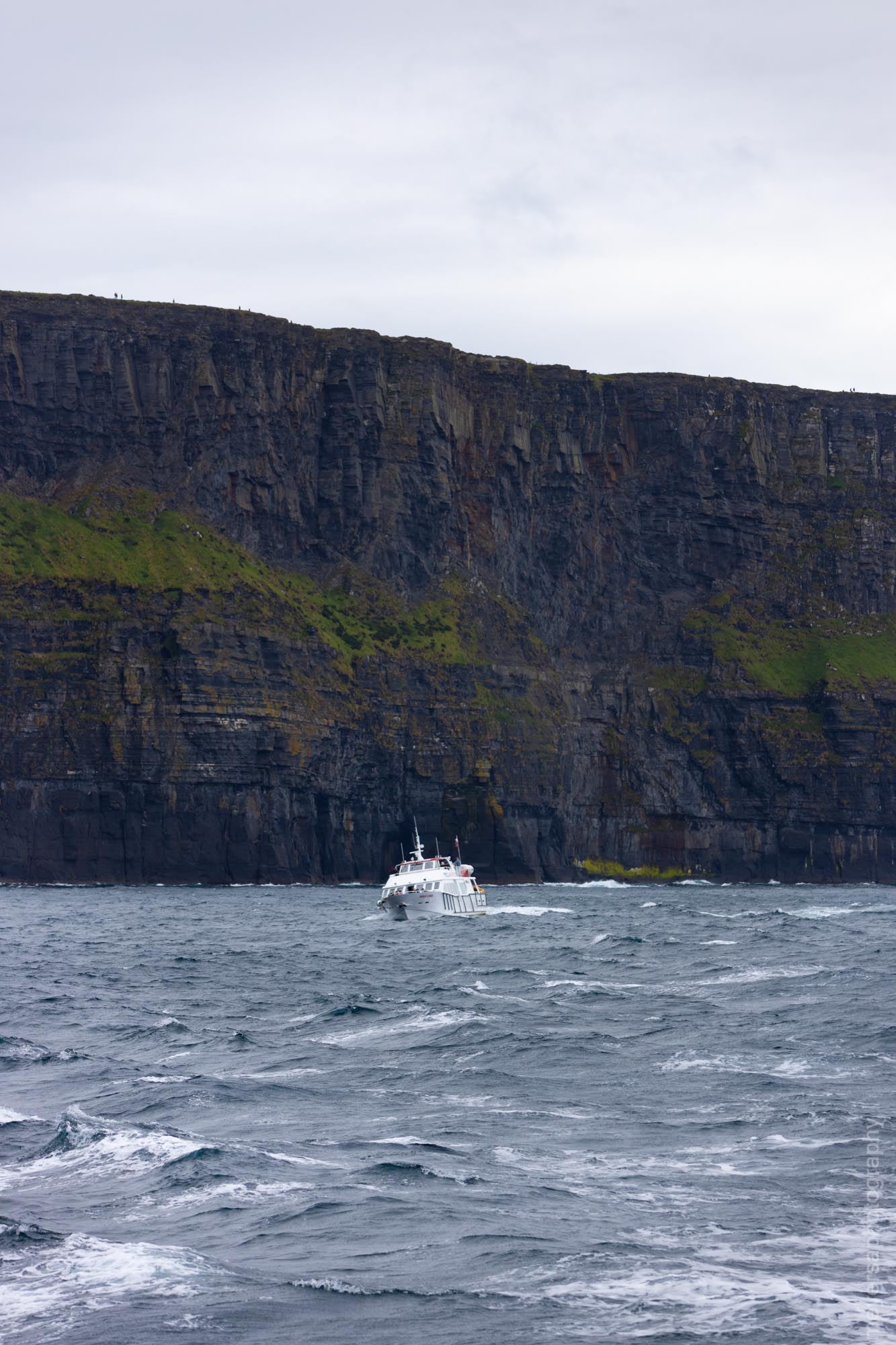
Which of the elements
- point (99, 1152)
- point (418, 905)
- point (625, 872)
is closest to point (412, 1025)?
point (99, 1152)

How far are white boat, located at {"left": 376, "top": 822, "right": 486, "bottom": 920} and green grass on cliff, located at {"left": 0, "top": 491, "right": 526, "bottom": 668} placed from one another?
62.8m

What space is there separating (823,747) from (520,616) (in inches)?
1524

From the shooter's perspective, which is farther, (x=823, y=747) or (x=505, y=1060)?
(x=823, y=747)

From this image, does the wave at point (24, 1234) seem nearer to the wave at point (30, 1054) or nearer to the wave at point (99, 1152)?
the wave at point (99, 1152)

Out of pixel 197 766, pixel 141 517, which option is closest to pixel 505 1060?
pixel 197 766

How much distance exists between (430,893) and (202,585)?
7210 cm

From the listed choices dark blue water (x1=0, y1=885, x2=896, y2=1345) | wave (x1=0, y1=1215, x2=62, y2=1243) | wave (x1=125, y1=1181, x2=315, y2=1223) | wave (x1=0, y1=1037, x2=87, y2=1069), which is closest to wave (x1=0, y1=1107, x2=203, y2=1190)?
dark blue water (x1=0, y1=885, x2=896, y2=1345)

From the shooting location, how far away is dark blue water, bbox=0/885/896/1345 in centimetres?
2212

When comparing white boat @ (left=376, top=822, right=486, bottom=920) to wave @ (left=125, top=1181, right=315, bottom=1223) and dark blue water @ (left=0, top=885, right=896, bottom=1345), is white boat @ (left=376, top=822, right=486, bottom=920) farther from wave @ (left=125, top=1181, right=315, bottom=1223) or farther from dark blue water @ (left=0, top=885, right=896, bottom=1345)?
wave @ (left=125, top=1181, right=315, bottom=1223)

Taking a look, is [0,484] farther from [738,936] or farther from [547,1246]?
[547,1246]

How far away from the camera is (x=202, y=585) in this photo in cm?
16988

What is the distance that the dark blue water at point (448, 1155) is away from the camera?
22.1 metres

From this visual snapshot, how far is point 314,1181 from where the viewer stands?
2864 centimetres

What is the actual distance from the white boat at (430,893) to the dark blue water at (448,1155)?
41448 mm
